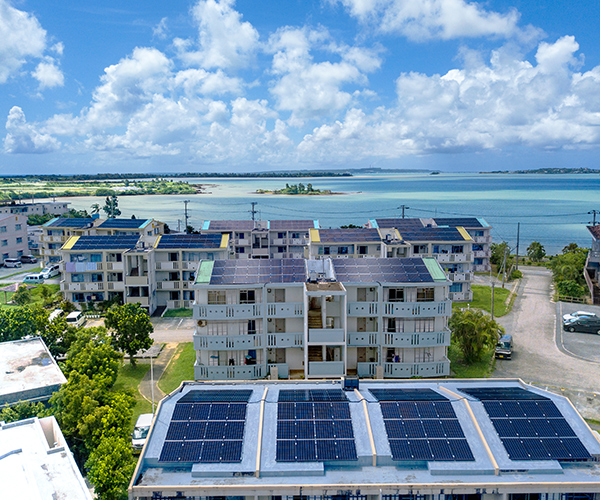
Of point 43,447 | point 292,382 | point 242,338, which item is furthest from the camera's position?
point 242,338

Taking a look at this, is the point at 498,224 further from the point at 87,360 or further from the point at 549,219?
the point at 87,360

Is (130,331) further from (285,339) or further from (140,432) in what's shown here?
(285,339)

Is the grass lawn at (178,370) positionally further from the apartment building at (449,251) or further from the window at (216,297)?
the apartment building at (449,251)

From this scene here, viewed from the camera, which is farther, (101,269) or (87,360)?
(101,269)

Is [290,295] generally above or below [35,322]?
above

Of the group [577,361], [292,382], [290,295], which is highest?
[290,295]

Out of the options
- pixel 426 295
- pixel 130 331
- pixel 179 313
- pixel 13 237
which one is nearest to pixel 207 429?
pixel 130 331

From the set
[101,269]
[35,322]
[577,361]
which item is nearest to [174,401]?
[35,322]
